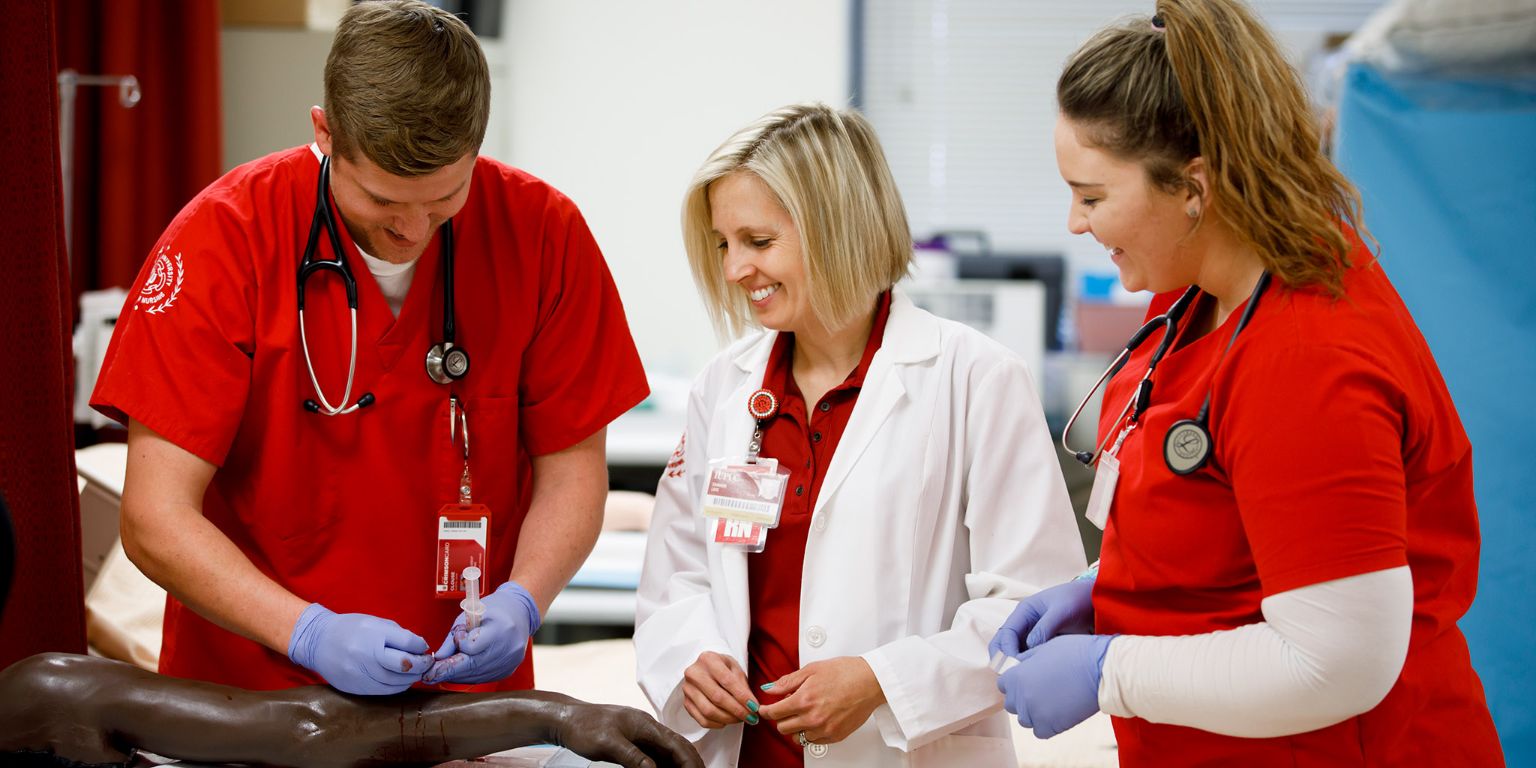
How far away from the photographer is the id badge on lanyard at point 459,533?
5.07 feet

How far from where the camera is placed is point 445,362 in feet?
5.06

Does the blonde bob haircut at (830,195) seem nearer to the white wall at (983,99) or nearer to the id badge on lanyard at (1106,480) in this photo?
the id badge on lanyard at (1106,480)

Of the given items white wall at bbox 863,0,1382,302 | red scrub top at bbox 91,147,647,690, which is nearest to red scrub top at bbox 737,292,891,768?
red scrub top at bbox 91,147,647,690

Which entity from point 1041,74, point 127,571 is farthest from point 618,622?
point 1041,74

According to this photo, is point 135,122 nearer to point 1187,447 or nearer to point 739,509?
point 739,509

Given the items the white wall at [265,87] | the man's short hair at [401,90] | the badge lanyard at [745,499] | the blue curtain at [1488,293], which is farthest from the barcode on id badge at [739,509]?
the white wall at [265,87]

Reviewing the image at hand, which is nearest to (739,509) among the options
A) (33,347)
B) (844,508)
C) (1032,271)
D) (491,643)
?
(844,508)

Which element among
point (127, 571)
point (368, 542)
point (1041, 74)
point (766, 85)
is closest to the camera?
point (368, 542)

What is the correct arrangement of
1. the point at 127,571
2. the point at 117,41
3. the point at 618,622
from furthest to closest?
1. the point at 117,41
2. the point at 618,622
3. the point at 127,571

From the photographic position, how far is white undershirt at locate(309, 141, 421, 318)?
1.55 metres

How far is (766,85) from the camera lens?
446 centimetres

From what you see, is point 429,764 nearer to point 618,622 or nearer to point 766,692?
point 766,692

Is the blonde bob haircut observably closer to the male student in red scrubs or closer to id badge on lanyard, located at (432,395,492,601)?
the male student in red scrubs

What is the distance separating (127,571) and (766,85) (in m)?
2.75
